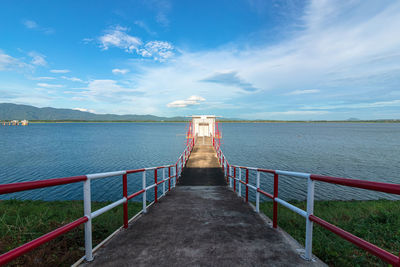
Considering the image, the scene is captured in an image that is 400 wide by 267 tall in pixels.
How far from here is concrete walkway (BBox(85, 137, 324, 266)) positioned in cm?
294

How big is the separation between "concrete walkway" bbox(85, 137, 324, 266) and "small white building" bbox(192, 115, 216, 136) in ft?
65.0

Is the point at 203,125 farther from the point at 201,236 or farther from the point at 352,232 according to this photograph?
the point at 201,236

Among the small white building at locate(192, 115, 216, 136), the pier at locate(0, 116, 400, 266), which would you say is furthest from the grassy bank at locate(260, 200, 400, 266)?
the small white building at locate(192, 115, 216, 136)

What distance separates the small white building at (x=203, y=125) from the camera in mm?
25109

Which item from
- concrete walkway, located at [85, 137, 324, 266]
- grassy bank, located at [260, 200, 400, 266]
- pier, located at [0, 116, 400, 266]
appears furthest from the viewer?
grassy bank, located at [260, 200, 400, 266]

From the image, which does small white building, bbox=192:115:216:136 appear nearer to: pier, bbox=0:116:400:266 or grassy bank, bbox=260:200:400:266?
grassy bank, bbox=260:200:400:266

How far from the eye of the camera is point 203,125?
84.7 ft

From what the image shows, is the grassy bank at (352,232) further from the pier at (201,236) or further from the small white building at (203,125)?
the small white building at (203,125)

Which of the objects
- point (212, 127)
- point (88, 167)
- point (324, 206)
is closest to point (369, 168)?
point (324, 206)

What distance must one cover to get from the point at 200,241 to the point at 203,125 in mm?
22473

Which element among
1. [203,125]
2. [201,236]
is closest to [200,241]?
[201,236]

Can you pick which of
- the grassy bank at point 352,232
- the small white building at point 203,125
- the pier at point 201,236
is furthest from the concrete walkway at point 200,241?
the small white building at point 203,125

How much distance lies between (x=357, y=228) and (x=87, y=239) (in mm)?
8180

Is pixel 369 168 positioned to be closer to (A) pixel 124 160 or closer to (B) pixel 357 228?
(B) pixel 357 228
